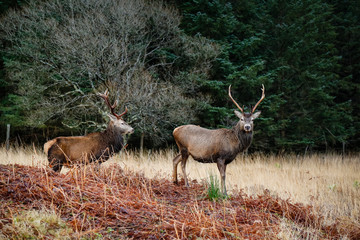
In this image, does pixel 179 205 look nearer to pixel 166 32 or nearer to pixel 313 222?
pixel 313 222

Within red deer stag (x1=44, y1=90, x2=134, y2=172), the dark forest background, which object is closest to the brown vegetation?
red deer stag (x1=44, y1=90, x2=134, y2=172)

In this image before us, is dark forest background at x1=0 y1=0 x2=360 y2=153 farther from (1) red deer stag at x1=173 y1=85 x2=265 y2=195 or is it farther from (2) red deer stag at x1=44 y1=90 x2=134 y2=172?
(1) red deer stag at x1=173 y1=85 x2=265 y2=195

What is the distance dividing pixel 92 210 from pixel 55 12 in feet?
39.1

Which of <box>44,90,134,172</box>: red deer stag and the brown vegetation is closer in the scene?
the brown vegetation

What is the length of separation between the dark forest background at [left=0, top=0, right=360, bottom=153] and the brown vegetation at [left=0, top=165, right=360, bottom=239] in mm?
7271

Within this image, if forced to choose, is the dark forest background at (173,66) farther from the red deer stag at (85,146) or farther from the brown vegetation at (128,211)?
the brown vegetation at (128,211)

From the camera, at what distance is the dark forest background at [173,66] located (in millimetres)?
11492

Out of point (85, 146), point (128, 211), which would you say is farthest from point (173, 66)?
point (128, 211)

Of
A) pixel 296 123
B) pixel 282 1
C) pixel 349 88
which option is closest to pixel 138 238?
pixel 296 123

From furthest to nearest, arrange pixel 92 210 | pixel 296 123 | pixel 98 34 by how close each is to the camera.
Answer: pixel 296 123 → pixel 98 34 → pixel 92 210

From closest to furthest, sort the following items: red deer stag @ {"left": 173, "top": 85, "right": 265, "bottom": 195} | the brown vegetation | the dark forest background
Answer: the brown vegetation
red deer stag @ {"left": 173, "top": 85, "right": 265, "bottom": 195}
the dark forest background

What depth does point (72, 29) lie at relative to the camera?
11.4 m

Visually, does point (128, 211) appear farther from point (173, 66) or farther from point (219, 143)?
point (173, 66)

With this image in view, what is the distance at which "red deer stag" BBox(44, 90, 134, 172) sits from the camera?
5.29 metres
